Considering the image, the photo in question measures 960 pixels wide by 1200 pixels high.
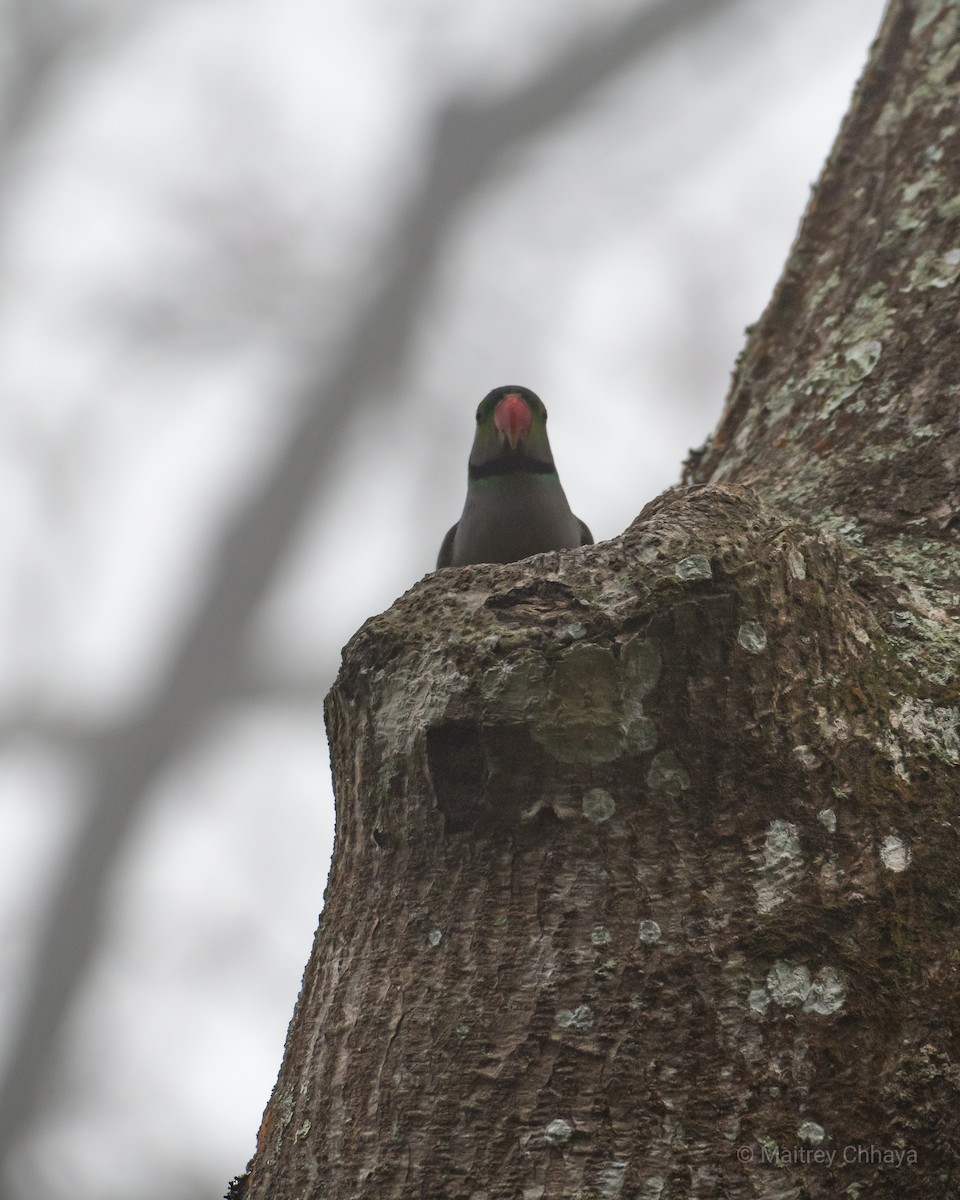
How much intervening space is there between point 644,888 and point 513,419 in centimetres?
205

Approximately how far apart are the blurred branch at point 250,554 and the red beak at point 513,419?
11.0 ft

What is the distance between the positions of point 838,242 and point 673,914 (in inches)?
76.0

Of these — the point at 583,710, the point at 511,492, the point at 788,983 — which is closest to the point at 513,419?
the point at 511,492

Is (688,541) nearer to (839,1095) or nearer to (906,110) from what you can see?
(839,1095)

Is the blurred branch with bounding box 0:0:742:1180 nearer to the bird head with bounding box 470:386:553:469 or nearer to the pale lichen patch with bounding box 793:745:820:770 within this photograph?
the bird head with bounding box 470:386:553:469

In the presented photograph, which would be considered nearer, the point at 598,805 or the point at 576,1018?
the point at 576,1018

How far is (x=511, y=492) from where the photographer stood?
3193mm

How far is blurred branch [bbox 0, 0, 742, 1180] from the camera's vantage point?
6.55 m

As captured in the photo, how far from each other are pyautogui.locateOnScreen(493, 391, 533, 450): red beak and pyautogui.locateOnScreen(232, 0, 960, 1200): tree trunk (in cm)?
153

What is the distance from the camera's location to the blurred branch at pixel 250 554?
6.55 m

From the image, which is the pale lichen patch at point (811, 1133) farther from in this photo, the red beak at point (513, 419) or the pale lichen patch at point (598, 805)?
the red beak at point (513, 419)

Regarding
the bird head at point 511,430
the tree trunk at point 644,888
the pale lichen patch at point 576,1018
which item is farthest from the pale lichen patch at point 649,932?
the bird head at point 511,430

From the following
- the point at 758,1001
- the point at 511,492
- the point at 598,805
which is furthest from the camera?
the point at 511,492

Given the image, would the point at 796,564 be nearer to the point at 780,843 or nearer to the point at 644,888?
the point at 780,843
